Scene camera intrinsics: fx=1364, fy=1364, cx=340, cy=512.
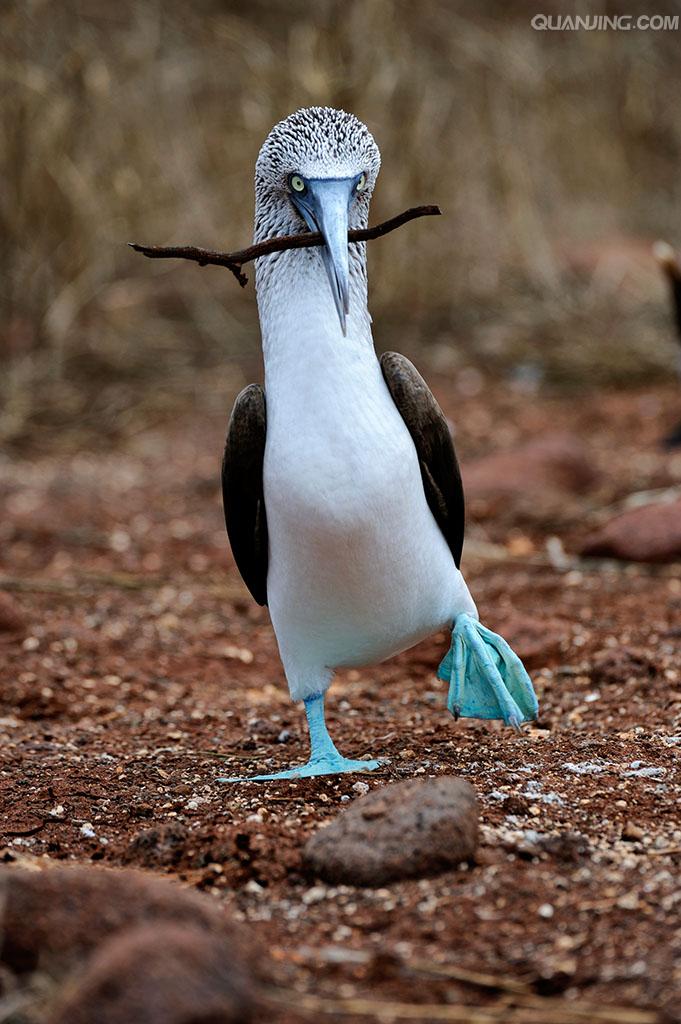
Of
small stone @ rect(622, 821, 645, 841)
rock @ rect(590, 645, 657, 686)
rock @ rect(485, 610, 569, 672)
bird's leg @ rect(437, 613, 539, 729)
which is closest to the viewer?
small stone @ rect(622, 821, 645, 841)

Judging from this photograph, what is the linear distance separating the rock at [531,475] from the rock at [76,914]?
487cm

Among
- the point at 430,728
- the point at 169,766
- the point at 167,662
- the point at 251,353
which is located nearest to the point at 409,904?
the point at 169,766

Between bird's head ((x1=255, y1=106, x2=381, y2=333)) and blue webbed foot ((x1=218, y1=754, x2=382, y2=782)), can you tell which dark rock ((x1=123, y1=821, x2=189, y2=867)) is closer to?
blue webbed foot ((x1=218, y1=754, x2=382, y2=782))

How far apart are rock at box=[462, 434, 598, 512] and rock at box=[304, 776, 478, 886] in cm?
433

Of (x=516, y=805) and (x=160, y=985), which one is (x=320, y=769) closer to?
(x=516, y=805)

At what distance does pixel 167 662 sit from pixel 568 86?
950 centimetres

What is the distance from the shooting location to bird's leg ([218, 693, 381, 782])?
3.67 metres

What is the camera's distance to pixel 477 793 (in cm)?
338

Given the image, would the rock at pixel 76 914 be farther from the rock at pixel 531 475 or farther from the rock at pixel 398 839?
the rock at pixel 531 475

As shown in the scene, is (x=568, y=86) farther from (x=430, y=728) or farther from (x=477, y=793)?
(x=477, y=793)

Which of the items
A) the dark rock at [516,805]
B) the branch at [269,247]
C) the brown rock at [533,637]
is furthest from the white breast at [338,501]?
the brown rock at [533,637]

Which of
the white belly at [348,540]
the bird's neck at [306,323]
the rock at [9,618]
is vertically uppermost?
the bird's neck at [306,323]

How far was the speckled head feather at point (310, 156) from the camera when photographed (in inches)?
140

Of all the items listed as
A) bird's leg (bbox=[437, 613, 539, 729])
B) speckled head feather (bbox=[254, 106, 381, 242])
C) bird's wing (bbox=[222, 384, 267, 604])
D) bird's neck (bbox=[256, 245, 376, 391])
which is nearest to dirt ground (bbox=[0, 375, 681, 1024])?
bird's leg (bbox=[437, 613, 539, 729])
